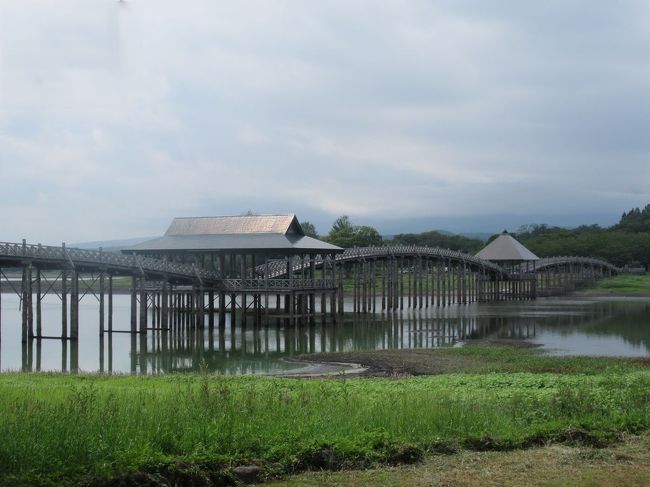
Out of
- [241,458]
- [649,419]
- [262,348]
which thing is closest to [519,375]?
[649,419]

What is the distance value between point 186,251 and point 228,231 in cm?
389

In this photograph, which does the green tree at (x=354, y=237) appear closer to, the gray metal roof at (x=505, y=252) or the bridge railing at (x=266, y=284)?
the gray metal roof at (x=505, y=252)

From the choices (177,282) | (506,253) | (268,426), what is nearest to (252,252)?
(177,282)

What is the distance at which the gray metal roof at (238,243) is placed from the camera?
51531 mm

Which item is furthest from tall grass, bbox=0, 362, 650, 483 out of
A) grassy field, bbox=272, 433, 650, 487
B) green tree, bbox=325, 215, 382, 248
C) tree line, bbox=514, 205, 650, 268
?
tree line, bbox=514, 205, 650, 268

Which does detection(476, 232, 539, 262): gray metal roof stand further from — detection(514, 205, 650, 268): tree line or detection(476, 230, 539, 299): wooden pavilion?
detection(514, 205, 650, 268): tree line

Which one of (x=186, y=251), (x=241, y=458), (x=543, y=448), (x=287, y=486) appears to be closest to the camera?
(x=287, y=486)

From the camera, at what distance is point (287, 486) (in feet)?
31.5

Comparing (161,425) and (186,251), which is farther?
(186,251)

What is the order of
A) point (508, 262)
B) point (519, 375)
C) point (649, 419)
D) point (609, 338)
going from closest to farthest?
point (649, 419) < point (519, 375) < point (609, 338) < point (508, 262)

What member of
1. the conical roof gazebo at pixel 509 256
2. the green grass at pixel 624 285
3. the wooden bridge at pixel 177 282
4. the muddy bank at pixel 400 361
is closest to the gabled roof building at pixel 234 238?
the wooden bridge at pixel 177 282

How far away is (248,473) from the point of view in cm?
1004

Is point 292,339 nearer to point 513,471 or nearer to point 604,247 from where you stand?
point 513,471

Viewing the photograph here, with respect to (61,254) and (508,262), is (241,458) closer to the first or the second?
(61,254)
